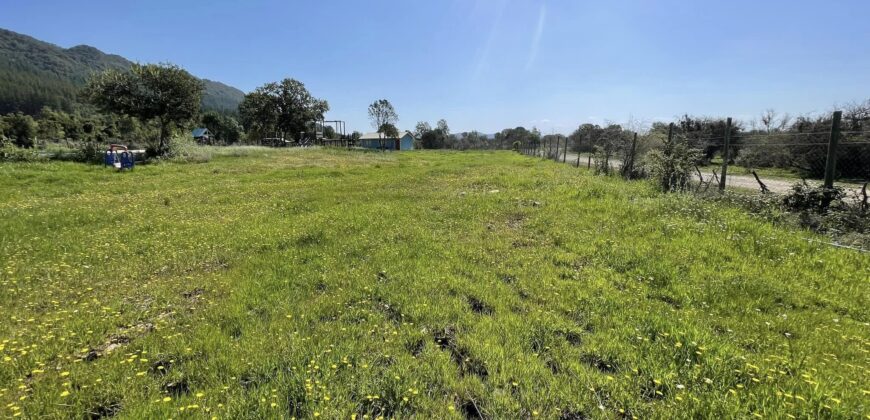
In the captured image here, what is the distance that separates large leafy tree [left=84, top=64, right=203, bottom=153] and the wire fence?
26.7 metres

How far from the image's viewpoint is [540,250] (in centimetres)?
643

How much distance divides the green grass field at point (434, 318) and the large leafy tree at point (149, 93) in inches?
799

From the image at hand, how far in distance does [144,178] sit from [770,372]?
66.6 ft

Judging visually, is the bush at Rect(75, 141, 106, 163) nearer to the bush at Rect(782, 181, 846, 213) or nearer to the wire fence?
the wire fence

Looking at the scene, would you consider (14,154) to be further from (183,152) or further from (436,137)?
(436,137)

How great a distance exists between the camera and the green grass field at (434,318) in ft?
9.25

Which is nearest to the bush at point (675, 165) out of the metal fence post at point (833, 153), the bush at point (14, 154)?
the metal fence post at point (833, 153)

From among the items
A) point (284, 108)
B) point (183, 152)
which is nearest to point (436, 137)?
point (284, 108)

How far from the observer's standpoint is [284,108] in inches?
2277

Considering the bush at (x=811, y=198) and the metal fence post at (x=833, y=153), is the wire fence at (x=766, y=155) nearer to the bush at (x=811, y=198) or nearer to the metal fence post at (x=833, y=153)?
the metal fence post at (x=833, y=153)

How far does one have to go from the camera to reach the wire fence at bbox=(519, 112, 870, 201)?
7.86 m

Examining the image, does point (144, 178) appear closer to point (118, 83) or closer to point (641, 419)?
point (118, 83)

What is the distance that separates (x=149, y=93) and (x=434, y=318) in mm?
29459

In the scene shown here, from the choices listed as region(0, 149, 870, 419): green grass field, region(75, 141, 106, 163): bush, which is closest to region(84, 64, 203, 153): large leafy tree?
region(75, 141, 106, 163): bush
